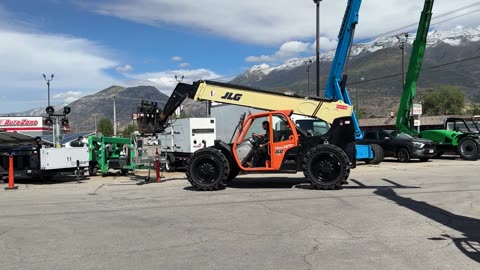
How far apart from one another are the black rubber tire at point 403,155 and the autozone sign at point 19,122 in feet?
142

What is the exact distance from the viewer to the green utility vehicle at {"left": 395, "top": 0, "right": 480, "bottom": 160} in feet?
73.9

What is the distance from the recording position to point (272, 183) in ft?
46.0

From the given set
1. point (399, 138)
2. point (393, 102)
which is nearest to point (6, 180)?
point (399, 138)

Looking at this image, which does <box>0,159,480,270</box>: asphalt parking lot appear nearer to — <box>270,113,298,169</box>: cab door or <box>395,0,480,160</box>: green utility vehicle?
<box>270,113,298,169</box>: cab door

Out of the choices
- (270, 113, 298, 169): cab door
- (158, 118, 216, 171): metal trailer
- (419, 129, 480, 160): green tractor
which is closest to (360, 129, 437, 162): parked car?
(419, 129, 480, 160): green tractor

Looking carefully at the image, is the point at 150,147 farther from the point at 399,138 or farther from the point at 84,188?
the point at 399,138

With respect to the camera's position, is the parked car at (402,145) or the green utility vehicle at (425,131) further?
the green utility vehicle at (425,131)

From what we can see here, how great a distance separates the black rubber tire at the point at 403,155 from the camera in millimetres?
22047

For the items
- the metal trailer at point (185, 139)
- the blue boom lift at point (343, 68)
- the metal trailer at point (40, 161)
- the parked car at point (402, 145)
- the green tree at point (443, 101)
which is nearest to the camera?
the metal trailer at point (40, 161)

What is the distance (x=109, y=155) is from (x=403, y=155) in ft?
44.1

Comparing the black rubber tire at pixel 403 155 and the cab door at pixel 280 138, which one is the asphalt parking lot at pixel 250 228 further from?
the black rubber tire at pixel 403 155

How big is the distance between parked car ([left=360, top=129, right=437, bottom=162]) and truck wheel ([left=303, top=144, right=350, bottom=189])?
1033 centimetres

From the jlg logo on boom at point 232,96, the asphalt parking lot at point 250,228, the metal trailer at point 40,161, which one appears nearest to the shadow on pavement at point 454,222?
the asphalt parking lot at point 250,228

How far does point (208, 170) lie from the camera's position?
494 inches
